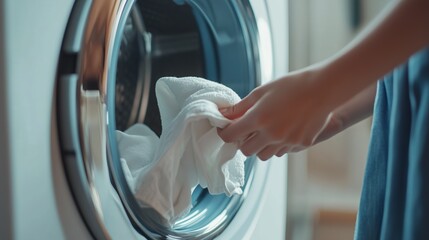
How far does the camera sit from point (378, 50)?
21.4 inches

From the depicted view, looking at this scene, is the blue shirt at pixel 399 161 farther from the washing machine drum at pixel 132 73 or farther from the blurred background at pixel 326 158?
the blurred background at pixel 326 158

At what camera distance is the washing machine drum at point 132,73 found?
0.58 m

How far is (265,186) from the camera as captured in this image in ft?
3.23

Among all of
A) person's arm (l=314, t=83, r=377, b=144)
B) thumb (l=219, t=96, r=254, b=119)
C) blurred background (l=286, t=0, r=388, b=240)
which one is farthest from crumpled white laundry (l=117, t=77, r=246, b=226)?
blurred background (l=286, t=0, r=388, b=240)

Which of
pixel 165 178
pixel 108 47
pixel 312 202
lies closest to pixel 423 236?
pixel 165 178

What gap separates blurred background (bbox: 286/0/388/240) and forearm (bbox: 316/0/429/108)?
0.75 metres

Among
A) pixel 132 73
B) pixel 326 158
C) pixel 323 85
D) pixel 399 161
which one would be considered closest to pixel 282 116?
pixel 323 85

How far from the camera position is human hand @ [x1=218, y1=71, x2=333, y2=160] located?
0.58m

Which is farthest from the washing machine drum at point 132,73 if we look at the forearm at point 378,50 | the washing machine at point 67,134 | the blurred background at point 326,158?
the blurred background at point 326,158

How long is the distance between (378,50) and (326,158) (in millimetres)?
819

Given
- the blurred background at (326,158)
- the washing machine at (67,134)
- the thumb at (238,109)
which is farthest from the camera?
the blurred background at (326,158)

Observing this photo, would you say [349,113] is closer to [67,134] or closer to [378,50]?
[378,50]

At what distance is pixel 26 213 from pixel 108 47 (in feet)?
0.67

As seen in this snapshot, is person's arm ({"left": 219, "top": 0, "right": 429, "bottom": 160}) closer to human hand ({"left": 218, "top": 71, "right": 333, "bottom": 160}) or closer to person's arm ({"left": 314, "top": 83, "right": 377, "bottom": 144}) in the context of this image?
human hand ({"left": 218, "top": 71, "right": 333, "bottom": 160})
